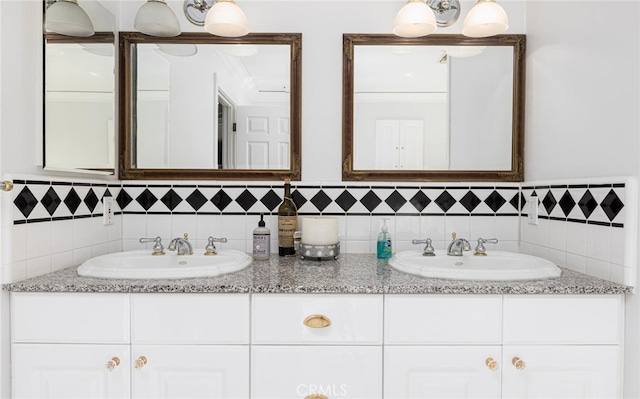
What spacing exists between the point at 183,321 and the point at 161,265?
0.51m

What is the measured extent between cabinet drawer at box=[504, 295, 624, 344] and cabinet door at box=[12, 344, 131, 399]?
1274 millimetres

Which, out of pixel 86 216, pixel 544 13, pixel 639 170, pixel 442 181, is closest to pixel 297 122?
pixel 442 181

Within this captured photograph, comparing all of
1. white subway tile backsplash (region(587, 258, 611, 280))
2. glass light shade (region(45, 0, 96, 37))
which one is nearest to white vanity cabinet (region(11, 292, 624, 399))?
white subway tile backsplash (region(587, 258, 611, 280))

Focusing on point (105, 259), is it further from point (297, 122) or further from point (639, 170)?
point (639, 170)

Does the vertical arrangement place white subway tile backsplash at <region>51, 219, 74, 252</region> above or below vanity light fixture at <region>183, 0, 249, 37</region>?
below

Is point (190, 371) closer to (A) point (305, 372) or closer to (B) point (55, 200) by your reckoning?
(A) point (305, 372)

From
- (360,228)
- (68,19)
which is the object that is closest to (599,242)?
(360,228)

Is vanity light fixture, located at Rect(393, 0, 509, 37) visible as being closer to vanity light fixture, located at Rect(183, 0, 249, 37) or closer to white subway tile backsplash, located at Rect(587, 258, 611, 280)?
vanity light fixture, located at Rect(183, 0, 249, 37)

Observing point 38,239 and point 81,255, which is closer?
point 38,239

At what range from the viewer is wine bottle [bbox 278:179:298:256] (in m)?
1.79

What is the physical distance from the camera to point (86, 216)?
166 cm

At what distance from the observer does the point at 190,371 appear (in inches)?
50.4

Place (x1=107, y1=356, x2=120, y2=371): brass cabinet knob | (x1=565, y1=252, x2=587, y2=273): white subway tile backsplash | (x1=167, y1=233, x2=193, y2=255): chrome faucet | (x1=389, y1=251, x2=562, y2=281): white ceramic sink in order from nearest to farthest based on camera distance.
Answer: (x1=107, y1=356, x2=120, y2=371): brass cabinet knob, (x1=389, y1=251, x2=562, y2=281): white ceramic sink, (x1=565, y1=252, x2=587, y2=273): white subway tile backsplash, (x1=167, y1=233, x2=193, y2=255): chrome faucet

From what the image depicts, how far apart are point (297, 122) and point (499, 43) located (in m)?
Result: 1.04
